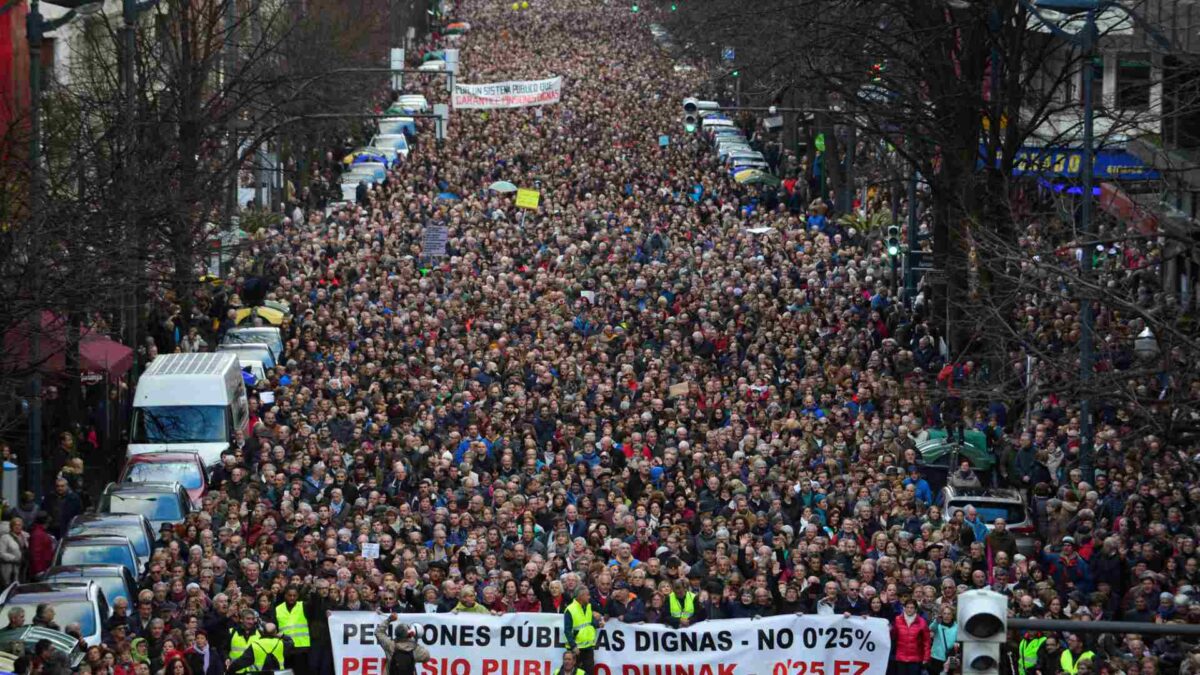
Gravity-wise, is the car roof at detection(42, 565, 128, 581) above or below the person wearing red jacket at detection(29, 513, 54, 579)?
A: above

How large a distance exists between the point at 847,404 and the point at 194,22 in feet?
56.9

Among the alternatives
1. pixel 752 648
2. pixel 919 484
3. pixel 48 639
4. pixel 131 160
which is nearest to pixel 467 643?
pixel 752 648

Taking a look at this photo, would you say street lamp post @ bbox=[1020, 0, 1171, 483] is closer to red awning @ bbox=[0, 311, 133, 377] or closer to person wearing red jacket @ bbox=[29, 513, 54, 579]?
person wearing red jacket @ bbox=[29, 513, 54, 579]

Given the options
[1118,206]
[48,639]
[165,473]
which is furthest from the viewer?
[1118,206]

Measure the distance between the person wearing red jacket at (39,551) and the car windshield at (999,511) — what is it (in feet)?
30.2

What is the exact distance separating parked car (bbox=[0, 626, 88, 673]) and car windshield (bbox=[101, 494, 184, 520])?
5.94 meters

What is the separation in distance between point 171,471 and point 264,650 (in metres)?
8.10

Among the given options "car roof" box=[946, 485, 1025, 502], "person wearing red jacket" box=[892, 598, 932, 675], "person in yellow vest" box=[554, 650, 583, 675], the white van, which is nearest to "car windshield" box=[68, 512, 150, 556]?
the white van

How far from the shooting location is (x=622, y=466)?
27.6m

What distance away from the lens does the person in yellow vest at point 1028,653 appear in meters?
18.7

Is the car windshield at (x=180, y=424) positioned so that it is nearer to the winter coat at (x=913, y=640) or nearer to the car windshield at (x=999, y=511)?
→ the car windshield at (x=999, y=511)

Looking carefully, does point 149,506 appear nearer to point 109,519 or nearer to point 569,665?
point 109,519

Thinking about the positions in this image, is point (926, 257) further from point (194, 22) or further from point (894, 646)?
point (894, 646)

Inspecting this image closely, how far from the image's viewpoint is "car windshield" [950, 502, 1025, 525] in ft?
83.8
